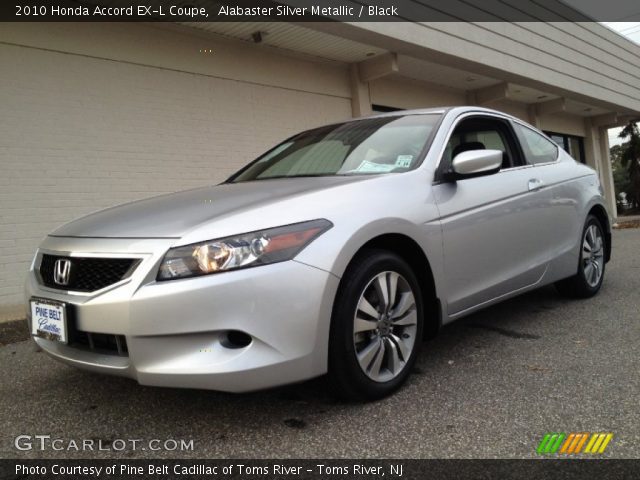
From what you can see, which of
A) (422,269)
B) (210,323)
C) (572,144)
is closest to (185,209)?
(210,323)

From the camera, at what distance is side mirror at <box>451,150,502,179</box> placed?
2.79 meters

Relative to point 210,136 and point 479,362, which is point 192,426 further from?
point 210,136

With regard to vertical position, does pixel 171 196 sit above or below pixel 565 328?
above

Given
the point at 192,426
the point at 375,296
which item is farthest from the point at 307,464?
the point at 375,296

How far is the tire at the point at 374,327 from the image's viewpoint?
2219mm

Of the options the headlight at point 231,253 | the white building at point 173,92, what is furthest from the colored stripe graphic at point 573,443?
the white building at point 173,92

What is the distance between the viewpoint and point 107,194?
19.6 ft

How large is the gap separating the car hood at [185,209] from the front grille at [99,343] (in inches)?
16.9

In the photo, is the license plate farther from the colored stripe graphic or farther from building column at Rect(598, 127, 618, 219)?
building column at Rect(598, 127, 618, 219)

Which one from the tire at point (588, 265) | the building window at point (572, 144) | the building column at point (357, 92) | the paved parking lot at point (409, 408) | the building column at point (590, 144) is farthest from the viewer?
the building column at point (590, 144)

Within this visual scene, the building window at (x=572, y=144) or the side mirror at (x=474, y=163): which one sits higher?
the building window at (x=572, y=144)

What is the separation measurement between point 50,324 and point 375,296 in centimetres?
146

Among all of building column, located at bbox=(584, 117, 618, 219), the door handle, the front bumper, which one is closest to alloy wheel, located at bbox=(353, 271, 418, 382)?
the front bumper

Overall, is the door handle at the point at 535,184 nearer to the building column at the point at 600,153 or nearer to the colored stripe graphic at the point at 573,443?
the colored stripe graphic at the point at 573,443
